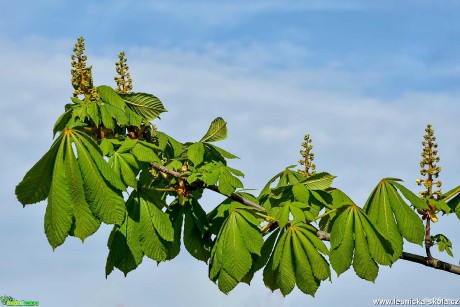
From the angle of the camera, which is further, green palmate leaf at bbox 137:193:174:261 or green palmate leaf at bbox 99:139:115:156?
green palmate leaf at bbox 137:193:174:261

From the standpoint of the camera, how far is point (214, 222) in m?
8.12

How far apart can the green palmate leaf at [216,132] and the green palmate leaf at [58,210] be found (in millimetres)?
2246

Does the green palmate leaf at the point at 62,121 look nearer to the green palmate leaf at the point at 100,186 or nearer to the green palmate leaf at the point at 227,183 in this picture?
the green palmate leaf at the point at 100,186

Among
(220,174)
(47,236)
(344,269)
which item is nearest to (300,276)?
(344,269)

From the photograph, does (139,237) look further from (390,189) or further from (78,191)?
(390,189)

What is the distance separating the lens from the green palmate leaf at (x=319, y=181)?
7977mm

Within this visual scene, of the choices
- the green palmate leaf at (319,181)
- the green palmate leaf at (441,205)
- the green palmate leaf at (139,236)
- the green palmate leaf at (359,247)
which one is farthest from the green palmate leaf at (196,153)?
the green palmate leaf at (441,205)

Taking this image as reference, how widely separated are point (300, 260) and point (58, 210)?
2.31 metres

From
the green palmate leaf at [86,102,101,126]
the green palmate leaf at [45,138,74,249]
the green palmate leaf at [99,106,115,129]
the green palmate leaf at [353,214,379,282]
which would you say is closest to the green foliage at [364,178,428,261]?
the green palmate leaf at [353,214,379,282]

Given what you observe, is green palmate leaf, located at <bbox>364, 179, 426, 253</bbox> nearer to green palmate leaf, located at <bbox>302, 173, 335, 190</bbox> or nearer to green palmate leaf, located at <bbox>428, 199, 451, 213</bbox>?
green palmate leaf, located at <bbox>428, 199, 451, 213</bbox>

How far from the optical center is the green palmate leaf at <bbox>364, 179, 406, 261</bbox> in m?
7.39

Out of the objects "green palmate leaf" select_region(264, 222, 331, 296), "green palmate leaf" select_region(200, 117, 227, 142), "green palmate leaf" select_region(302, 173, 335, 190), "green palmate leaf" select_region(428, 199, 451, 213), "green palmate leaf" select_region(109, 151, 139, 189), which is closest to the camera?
"green palmate leaf" select_region(109, 151, 139, 189)

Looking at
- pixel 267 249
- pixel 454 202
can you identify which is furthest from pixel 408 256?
pixel 267 249

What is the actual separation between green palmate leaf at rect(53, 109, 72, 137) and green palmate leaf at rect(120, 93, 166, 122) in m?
0.59
